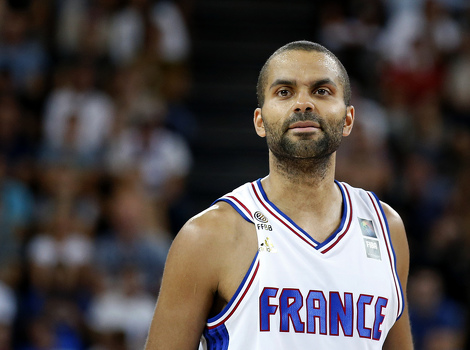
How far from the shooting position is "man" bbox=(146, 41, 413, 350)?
9.37ft

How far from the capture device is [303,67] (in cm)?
304

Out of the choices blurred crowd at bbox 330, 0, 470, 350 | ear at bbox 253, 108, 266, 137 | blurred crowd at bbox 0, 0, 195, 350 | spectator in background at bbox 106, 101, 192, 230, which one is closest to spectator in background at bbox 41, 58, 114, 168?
blurred crowd at bbox 0, 0, 195, 350

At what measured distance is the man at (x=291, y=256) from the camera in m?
2.86

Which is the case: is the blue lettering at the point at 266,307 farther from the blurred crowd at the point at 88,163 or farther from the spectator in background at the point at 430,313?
the spectator in background at the point at 430,313

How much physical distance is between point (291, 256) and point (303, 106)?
57 centimetres

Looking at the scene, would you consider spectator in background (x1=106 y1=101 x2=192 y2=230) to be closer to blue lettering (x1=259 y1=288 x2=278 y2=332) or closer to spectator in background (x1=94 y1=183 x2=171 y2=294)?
spectator in background (x1=94 y1=183 x2=171 y2=294)

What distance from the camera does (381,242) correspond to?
10.3 ft

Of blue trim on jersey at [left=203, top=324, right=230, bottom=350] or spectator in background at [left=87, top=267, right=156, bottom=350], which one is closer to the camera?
blue trim on jersey at [left=203, top=324, right=230, bottom=350]

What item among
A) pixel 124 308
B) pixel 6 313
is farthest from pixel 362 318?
pixel 6 313

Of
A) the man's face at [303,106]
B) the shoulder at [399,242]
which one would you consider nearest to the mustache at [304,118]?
the man's face at [303,106]

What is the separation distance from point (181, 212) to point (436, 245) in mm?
2828

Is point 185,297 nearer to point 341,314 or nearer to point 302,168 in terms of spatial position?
point 341,314

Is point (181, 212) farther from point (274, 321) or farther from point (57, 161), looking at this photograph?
point (274, 321)

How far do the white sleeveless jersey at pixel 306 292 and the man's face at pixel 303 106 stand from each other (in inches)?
11.2
